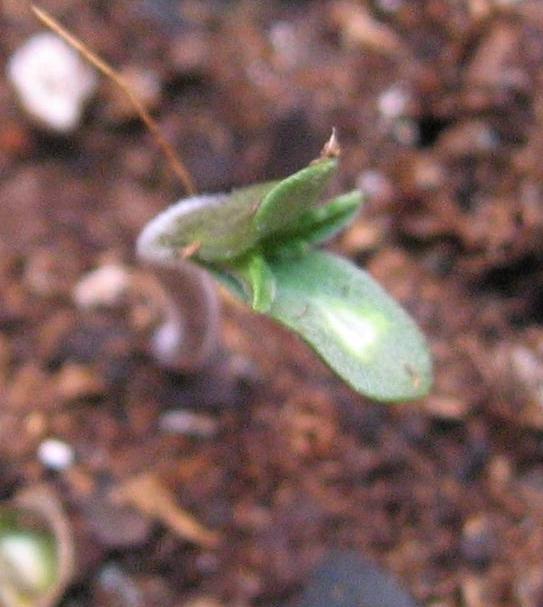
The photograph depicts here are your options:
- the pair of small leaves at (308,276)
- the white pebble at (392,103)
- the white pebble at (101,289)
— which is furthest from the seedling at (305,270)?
the white pebble at (392,103)

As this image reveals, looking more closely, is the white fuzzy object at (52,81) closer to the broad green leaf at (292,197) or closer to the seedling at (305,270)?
the seedling at (305,270)

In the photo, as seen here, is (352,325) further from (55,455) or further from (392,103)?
(392,103)

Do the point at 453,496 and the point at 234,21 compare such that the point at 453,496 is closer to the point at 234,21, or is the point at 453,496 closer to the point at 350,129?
the point at 350,129

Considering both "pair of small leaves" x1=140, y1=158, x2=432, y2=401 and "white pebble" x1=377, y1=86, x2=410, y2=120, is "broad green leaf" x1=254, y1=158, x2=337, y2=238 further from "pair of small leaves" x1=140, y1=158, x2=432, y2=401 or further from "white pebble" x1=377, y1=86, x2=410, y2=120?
"white pebble" x1=377, y1=86, x2=410, y2=120

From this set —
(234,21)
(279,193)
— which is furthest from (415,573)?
(234,21)

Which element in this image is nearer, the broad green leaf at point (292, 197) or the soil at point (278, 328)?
the broad green leaf at point (292, 197)

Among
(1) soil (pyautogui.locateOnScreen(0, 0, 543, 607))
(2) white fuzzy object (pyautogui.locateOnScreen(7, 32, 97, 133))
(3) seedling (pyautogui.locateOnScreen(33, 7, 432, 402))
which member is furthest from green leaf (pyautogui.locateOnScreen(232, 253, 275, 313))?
(2) white fuzzy object (pyautogui.locateOnScreen(7, 32, 97, 133))

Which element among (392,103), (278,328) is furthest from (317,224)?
(392,103)

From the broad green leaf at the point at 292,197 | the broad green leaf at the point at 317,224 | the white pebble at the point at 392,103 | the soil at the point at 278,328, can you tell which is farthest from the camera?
the white pebble at the point at 392,103

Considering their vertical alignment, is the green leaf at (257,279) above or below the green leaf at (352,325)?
above
